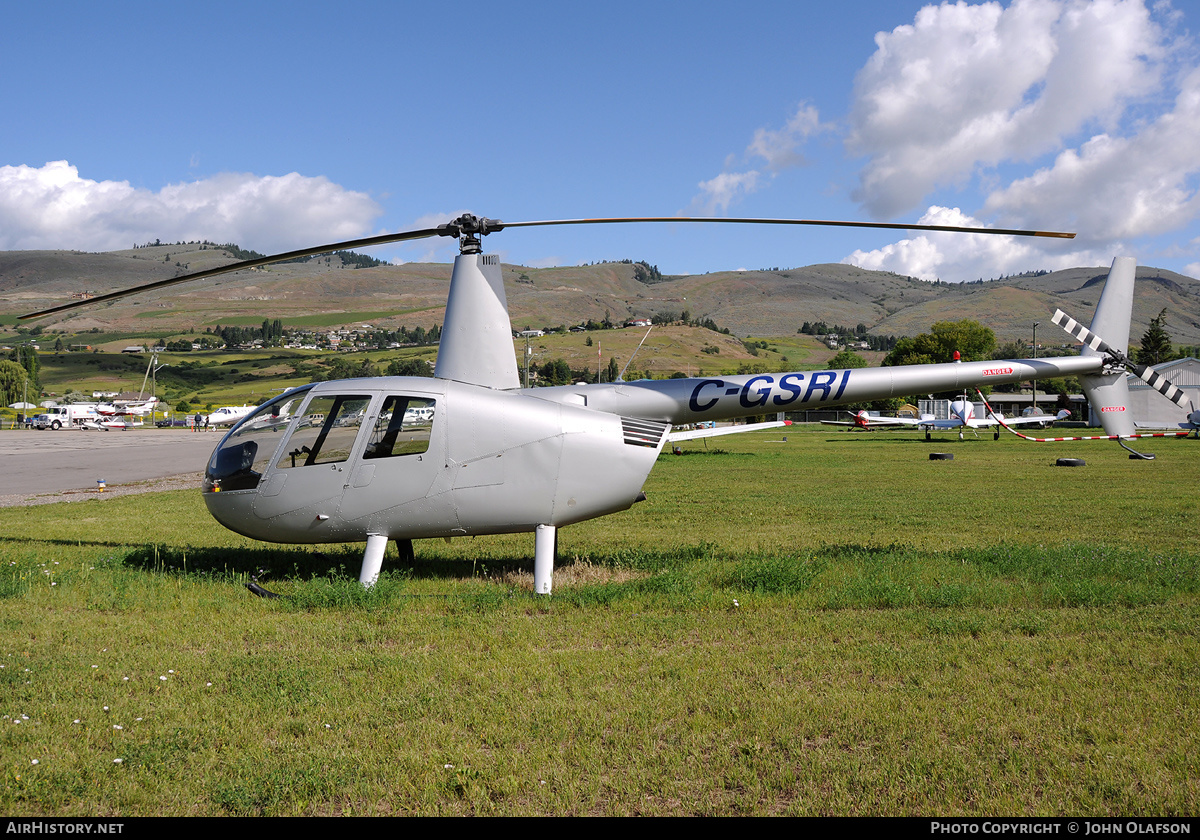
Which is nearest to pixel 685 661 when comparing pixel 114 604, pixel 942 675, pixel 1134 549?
pixel 942 675

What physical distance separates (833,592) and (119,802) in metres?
6.13

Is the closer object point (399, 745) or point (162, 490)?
point (399, 745)

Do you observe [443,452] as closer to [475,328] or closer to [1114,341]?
[475,328]

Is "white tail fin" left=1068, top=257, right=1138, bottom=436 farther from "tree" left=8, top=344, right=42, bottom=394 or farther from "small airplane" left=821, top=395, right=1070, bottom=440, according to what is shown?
"tree" left=8, top=344, right=42, bottom=394

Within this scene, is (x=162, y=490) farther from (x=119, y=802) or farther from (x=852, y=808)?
(x=852, y=808)

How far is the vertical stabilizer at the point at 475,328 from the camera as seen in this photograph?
890 centimetres

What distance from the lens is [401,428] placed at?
8.42m

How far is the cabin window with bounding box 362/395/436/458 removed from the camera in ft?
27.4

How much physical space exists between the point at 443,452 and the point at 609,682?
3.63 metres

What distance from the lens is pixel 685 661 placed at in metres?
5.93

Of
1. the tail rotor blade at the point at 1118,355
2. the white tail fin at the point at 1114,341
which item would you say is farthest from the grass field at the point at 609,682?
the tail rotor blade at the point at 1118,355

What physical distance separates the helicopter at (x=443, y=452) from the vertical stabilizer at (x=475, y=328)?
0.01 metres

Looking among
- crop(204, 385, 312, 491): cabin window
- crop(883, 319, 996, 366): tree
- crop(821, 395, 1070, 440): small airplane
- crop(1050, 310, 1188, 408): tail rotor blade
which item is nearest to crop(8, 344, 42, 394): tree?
crop(821, 395, 1070, 440): small airplane

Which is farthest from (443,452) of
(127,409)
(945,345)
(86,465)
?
(945,345)
